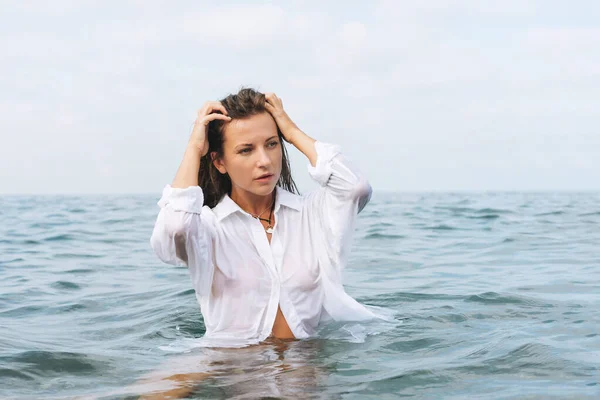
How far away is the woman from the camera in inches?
172

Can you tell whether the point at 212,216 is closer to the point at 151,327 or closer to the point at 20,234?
the point at 151,327

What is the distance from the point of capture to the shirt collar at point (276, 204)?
4.58m

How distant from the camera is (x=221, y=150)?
14.8 feet

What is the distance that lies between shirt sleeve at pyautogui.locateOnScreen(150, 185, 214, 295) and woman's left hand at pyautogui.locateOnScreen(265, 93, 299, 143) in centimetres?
68

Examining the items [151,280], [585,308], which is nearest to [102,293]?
[151,280]

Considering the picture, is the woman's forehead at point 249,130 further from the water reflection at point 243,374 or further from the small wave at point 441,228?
the small wave at point 441,228

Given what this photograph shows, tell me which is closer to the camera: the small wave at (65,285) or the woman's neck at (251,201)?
the woman's neck at (251,201)

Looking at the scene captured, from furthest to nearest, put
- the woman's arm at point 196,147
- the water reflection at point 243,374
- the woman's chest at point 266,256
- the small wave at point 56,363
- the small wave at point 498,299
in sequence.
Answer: the small wave at point 498,299, the small wave at point 56,363, the woman's chest at point 266,256, the woman's arm at point 196,147, the water reflection at point 243,374

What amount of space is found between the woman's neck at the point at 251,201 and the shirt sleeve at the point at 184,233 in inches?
15.3

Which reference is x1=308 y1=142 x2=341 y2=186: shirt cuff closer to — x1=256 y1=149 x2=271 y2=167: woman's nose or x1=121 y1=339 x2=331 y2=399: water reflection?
x1=256 y1=149 x2=271 y2=167: woman's nose

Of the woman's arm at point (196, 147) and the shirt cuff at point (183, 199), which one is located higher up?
the woman's arm at point (196, 147)

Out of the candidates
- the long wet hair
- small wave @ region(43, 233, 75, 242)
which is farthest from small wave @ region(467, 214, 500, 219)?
the long wet hair

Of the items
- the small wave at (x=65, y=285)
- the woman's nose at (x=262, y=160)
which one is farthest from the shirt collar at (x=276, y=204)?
the small wave at (x=65, y=285)

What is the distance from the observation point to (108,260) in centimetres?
1138
